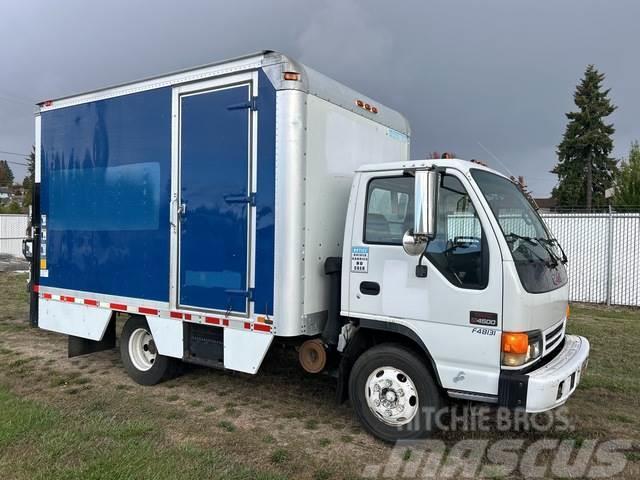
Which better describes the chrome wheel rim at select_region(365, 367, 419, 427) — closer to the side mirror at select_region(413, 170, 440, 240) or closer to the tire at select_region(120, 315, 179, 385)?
the side mirror at select_region(413, 170, 440, 240)

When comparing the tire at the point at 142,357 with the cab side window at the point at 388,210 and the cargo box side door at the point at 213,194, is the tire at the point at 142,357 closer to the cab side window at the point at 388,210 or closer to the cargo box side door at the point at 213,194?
the cargo box side door at the point at 213,194

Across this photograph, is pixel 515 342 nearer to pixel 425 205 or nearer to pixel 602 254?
pixel 425 205

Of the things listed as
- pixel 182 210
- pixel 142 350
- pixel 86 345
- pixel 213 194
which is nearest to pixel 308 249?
pixel 213 194

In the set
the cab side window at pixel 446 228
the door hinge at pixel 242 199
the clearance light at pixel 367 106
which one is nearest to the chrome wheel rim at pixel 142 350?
the door hinge at pixel 242 199

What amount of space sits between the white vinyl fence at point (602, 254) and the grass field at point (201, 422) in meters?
5.74

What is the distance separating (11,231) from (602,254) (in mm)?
24708

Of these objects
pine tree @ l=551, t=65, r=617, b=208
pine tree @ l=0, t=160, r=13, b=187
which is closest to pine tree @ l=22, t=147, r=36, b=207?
pine tree @ l=0, t=160, r=13, b=187

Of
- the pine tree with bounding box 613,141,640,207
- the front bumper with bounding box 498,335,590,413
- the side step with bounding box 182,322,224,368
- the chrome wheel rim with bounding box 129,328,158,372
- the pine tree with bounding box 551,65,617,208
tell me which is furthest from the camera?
the pine tree with bounding box 551,65,617,208

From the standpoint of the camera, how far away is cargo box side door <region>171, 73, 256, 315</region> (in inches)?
188

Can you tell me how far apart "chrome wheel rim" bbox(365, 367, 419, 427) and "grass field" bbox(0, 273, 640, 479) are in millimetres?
298

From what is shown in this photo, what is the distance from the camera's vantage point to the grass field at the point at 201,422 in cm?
390

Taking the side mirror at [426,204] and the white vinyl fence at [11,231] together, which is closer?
the side mirror at [426,204]

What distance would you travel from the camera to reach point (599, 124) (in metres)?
43.6

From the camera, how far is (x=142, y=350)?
616cm
